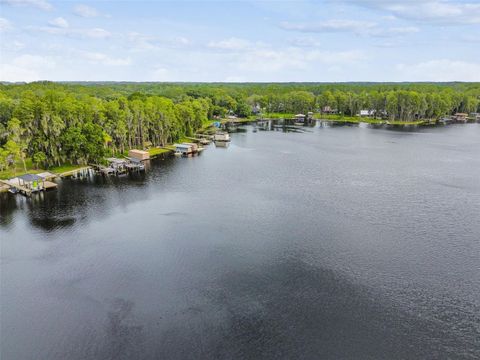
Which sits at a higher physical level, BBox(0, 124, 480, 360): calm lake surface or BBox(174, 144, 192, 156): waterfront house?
BBox(174, 144, 192, 156): waterfront house

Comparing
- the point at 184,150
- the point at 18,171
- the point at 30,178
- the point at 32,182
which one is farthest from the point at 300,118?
the point at 30,178

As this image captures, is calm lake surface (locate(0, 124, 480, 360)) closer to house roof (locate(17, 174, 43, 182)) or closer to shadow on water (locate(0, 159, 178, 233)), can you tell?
shadow on water (locate(0, 159, 178, 233))

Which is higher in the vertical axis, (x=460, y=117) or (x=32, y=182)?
(x=460, y=117)

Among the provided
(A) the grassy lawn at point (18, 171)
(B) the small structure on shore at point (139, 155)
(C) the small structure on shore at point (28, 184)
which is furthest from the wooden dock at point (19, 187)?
(B) the small structure on shore at point (139, 155)

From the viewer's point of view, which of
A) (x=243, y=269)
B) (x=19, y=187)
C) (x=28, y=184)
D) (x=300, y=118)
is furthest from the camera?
(x=300, y=118)

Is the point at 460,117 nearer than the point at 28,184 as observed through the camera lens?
No

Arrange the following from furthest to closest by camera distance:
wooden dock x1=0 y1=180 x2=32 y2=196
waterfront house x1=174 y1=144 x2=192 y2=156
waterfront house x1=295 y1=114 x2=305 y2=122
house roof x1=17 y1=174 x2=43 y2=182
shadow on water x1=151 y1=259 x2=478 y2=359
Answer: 1. waterfront house x1=295 y1=114 x2=305 y2=122
2. waterfront house x1=174 y1=144 x2=192 y2=156
3. house roof x1=17 y1=174 x2=43 y2=182
4. wooden dock x1=0 y1=180 x2=32 y2=196
5. shadow on water x1=151 y1=259 x2=478 y2=359

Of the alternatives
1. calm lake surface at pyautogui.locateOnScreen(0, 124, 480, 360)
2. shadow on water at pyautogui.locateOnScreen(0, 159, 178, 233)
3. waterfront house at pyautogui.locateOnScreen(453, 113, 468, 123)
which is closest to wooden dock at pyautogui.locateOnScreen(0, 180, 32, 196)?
shadow on water at pyautogui.locateOnScreen(0, 159, 178, 233)

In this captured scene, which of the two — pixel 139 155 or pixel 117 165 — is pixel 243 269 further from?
pixel 139 155

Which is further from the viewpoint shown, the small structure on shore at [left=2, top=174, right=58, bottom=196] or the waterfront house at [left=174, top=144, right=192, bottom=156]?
the waterfront house at [left=174, top=144, right=192, bottom=156]

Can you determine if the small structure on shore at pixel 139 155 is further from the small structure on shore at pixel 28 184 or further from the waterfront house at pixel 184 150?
the small structure on shore at pixel 28 184
